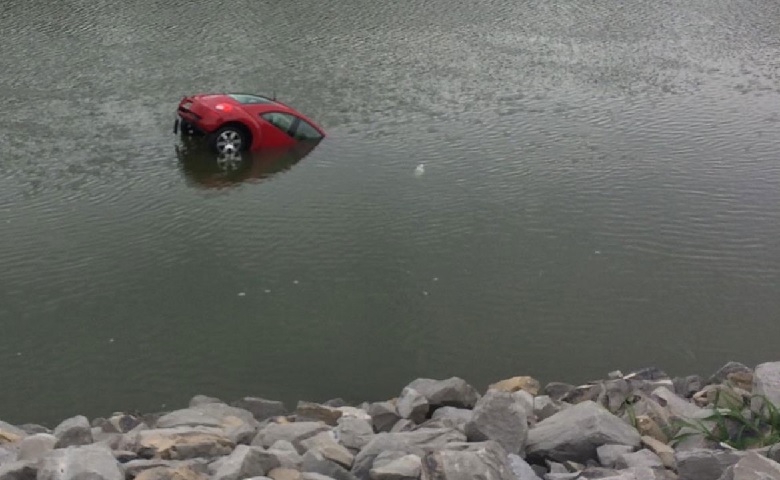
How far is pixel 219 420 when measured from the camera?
32.9ft

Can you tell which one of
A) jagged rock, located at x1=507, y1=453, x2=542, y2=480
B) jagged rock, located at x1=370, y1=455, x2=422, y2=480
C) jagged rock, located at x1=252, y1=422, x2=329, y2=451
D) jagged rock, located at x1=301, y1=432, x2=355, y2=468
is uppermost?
jagged rock, located at x1=370, y1=455, x2=422, y2=480

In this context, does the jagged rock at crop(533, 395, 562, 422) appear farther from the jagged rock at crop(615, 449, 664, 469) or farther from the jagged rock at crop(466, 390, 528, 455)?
the jagged rock at crop(615, 449, 664, 469)

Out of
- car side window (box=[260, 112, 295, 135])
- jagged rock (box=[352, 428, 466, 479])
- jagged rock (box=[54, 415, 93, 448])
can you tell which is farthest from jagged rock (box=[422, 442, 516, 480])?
car side window (box=[260, 112, 295, 135])

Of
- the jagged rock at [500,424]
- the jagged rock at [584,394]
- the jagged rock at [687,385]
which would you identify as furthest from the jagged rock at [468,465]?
the jagged rock at [687,385]

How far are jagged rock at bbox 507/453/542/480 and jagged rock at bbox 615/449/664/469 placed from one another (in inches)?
30.6

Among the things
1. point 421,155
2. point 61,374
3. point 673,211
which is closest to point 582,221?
point 673,211

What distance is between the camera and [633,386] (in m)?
11.1

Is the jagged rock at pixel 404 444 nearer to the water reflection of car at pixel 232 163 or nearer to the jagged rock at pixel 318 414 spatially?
the jagged rock at pixel 318 414

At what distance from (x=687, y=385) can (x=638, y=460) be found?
3.45 meters

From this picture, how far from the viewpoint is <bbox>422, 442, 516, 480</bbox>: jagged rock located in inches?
295

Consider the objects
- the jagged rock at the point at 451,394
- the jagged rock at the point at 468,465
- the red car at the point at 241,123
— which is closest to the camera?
the jagged rock at the point at 468,465

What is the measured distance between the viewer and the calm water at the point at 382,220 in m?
12.3

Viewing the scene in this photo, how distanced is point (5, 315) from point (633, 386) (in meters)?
8.37

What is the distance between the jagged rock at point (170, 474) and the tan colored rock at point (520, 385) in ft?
14.8
